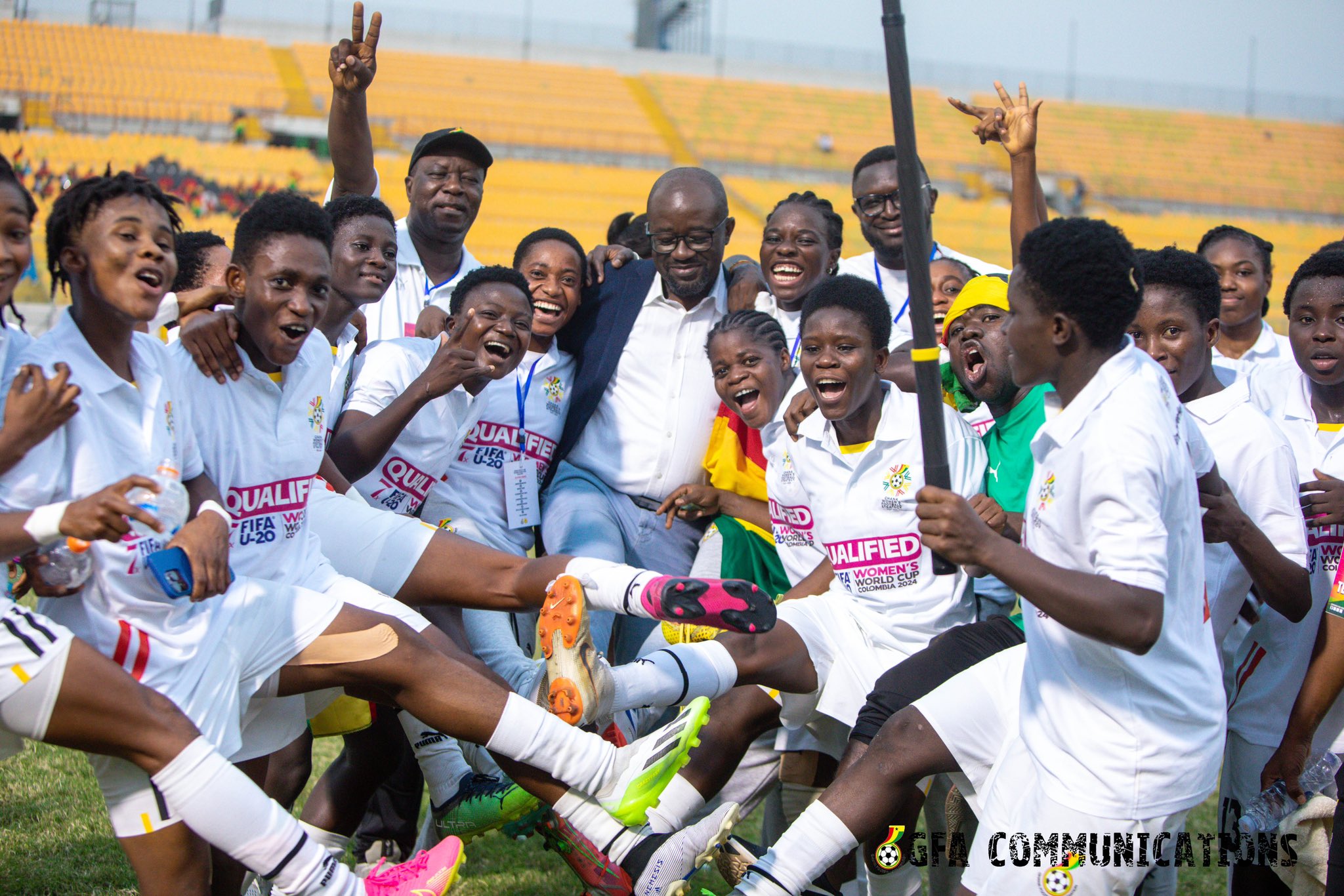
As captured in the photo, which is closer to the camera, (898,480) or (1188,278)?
(1188,278)

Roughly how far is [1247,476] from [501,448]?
124 inches

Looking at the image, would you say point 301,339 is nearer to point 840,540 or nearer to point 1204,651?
point 840,540

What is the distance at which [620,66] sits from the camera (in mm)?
43156

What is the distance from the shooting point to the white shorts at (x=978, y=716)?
3.81 m

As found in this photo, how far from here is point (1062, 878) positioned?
3.17 meters

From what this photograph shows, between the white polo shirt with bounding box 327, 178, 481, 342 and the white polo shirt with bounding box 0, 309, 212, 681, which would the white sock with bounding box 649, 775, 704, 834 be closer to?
the white polo shirt with bounding box 0, 309, 212, 681

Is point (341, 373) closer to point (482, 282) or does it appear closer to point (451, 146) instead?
point (482, 282)

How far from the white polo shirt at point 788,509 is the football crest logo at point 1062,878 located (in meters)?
1.86

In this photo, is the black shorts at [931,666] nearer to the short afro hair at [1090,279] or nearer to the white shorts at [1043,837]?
the white shorts at [1043,837]

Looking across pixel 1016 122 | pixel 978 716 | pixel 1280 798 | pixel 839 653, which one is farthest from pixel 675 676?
pixel 1016 122

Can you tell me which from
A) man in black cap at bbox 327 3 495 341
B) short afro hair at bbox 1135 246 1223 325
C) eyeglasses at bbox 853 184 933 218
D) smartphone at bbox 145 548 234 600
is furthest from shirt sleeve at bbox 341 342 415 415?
short afro hair at bbox 1135 246 1223 325

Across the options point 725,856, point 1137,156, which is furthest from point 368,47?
point 1137,156

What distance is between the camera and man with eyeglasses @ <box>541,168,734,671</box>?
5457 mm


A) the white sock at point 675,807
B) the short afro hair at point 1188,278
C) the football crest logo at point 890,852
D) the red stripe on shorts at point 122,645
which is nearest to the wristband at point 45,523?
the red stripe on shorts at point 122,645
